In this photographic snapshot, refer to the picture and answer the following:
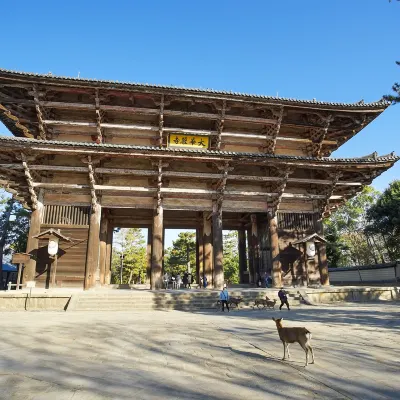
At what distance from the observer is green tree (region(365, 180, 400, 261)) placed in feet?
85.6

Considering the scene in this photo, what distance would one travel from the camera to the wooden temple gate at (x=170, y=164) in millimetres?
14062

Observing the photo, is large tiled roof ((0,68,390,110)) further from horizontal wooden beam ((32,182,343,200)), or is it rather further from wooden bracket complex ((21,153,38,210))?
horizontal wooden beam ((32,182,343,200))

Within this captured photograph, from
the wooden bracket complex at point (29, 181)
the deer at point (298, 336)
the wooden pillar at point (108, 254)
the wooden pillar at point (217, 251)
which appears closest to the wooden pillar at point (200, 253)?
the wooden pillar at point (217, 251)

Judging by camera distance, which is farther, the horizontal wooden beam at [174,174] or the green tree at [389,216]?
the green tree at [389,216]

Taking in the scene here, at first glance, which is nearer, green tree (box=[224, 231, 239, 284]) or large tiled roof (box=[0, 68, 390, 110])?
large tiled roof (box=[0, 68, 390, 110])

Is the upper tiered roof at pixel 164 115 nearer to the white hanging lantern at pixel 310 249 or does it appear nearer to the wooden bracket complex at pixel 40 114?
the wooden bracket complex at pixel 40 114

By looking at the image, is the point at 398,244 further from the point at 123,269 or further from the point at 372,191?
the point at 123,269

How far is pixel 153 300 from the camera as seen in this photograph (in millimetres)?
12695

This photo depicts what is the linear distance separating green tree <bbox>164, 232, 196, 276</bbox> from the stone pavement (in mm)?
31872

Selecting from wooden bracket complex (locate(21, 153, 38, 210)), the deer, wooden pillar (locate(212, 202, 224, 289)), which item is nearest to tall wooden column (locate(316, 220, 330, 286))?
wooden pillar (locate(212, 202, 224, 289))

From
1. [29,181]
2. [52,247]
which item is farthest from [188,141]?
[52,247]

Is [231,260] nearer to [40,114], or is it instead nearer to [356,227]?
[356,227]

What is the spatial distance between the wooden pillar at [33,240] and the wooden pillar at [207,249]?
9.23m

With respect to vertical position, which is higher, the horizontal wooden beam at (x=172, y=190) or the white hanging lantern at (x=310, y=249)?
the horizontal wooden beam at (x=172, y=190)
